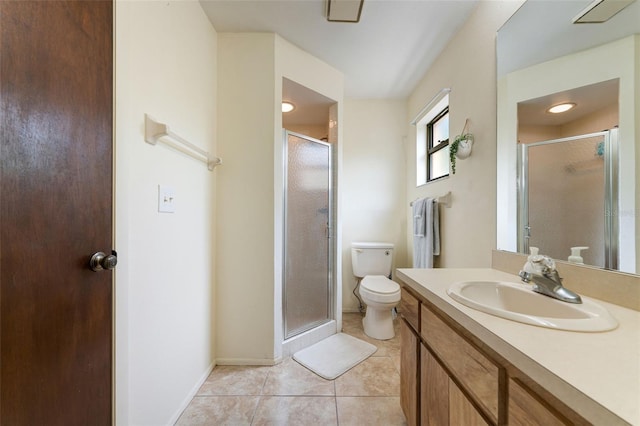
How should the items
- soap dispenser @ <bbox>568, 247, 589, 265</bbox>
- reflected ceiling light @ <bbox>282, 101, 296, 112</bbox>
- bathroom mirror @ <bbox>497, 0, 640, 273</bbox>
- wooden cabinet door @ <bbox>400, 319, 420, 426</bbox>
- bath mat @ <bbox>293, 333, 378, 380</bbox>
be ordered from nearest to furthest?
bathroom mirror @ <bbox>497, 0, 640, 273</bbox>, soap dispenser @ <bbox>568, 247, 589, 265</bbox>, wooden cabinet door @ <bbox>400, 319, 420, 426</bbox>, bath mat @ <bbox>293, 333, 378, 380</bbox>, reflected ceiling light @ <bbox>282, 101, 296, 112</bbox>

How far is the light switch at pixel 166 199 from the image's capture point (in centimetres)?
111

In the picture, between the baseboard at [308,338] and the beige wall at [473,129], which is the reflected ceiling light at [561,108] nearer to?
the beige wall at [473,129]

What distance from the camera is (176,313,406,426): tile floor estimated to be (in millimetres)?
1271

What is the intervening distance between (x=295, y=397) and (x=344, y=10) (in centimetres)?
245

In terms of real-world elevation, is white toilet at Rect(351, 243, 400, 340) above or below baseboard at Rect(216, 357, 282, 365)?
above

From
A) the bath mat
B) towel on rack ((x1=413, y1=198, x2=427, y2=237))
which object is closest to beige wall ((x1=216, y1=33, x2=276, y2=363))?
the bath mat

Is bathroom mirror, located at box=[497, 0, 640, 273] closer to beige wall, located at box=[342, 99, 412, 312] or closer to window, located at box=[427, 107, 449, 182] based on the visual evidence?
window, located at box=[427, 107, 449, 182]

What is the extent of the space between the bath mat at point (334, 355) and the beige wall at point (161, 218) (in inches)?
28.9

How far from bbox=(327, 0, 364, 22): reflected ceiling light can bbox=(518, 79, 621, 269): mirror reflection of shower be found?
111 cm


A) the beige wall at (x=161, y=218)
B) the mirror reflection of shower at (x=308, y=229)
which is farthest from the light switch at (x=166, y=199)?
the mirror reflection of shower at (x=308, y=229)

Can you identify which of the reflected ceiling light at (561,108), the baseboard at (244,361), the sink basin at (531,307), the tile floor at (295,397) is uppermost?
the reflected ceiling light at (561,108)

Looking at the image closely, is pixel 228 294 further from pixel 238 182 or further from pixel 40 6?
pixel 40 6

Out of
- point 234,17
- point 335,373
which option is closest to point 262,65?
point 234,17

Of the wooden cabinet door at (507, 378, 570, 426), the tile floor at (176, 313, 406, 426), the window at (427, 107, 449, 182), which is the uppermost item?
the window at (427, 107, 449, 182)
